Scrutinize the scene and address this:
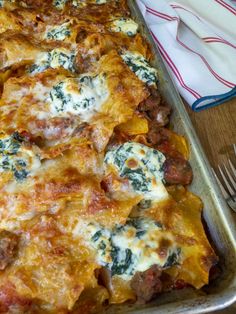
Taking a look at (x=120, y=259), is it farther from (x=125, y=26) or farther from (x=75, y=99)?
(x=125, y=26)

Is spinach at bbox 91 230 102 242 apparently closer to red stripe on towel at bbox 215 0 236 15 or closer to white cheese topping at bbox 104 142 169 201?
white cheese topping at bbox 104 142 169 201

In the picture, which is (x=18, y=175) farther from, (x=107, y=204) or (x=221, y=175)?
(x=221, y=175)

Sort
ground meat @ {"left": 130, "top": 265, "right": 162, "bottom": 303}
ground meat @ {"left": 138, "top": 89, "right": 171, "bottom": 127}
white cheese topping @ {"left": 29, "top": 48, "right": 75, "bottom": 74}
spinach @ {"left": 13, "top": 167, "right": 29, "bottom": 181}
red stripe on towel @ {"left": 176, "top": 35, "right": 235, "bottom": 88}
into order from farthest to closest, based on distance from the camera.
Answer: red stripe on towel @ {"left": 176, "top": 35, "right": 235, "bottom": 88} → white cheese topping @ {"left": 29, "top": 48, "right": 75, "bottom": 74} → ground meat @ {"left": 138, "top": 89, "right": 171, "bottom": 127} → spinach @ {"left": 13, "top": 167, "right": 29, "bottom": 181} → ground meat @ {"left": 130, "top": 265, "right": 162, "bottom": 303}

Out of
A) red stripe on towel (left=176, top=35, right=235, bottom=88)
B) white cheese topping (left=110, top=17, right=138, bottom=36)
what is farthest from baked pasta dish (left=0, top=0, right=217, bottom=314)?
red stripe on towel (left=176, top=35, right=235, bottom=88)

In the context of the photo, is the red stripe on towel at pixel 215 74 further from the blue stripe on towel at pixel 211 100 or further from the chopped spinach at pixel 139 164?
the chopped spinach at pixel 139 164

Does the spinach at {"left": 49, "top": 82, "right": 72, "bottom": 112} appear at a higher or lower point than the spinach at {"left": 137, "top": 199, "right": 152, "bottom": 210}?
higher

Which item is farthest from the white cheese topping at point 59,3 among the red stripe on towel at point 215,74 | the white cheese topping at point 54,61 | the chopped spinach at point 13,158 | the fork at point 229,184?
the fork at point 229,184

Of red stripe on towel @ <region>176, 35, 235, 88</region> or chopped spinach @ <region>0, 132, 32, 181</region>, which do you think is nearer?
chopped spinach @ <region>0, 132, 32, 181</region>

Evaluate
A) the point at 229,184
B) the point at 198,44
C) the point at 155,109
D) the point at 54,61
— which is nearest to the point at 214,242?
the point at 229,184
